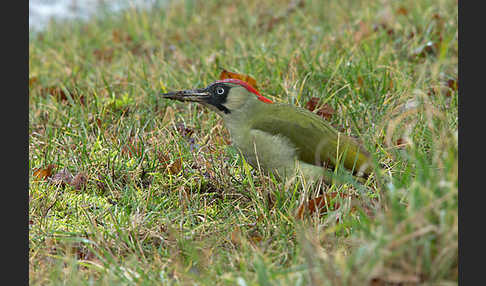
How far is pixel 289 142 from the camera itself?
3.44 m

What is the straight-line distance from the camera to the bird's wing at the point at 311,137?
3438 millimetres

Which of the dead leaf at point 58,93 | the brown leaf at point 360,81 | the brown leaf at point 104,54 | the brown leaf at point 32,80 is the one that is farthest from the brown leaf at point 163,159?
the brown leaf at point 104,54

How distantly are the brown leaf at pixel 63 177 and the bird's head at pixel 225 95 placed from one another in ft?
2.52

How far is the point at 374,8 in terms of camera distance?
635cm

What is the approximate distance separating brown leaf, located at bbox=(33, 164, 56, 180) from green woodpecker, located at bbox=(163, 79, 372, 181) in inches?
44.0

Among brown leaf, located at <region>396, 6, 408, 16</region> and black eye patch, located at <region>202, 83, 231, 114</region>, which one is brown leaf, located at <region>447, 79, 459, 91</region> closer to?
brown leaf, located at <region>396, 6, 408, 16</region>

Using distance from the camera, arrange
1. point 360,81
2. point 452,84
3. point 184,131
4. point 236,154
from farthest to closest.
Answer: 1. point 452,84
2. point 360,81
3. point 184,131
4. point 236,154

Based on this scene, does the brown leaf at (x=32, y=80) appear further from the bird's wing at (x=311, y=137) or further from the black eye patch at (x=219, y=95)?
the bird's wing at (x=311, y=137)

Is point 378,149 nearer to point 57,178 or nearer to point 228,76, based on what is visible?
point 228,76

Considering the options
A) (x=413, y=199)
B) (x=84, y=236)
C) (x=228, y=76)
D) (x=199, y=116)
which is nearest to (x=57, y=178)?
(x=84, y=236)

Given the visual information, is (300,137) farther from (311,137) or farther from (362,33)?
(362,33)

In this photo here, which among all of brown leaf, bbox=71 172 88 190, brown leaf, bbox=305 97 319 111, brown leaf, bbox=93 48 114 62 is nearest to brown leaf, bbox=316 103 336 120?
brown leaf, bbox=305 97 319 111

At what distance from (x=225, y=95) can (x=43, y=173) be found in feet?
3.82

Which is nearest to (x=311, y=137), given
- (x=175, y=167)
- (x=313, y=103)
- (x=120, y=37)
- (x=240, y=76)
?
(x=175, y=167)
